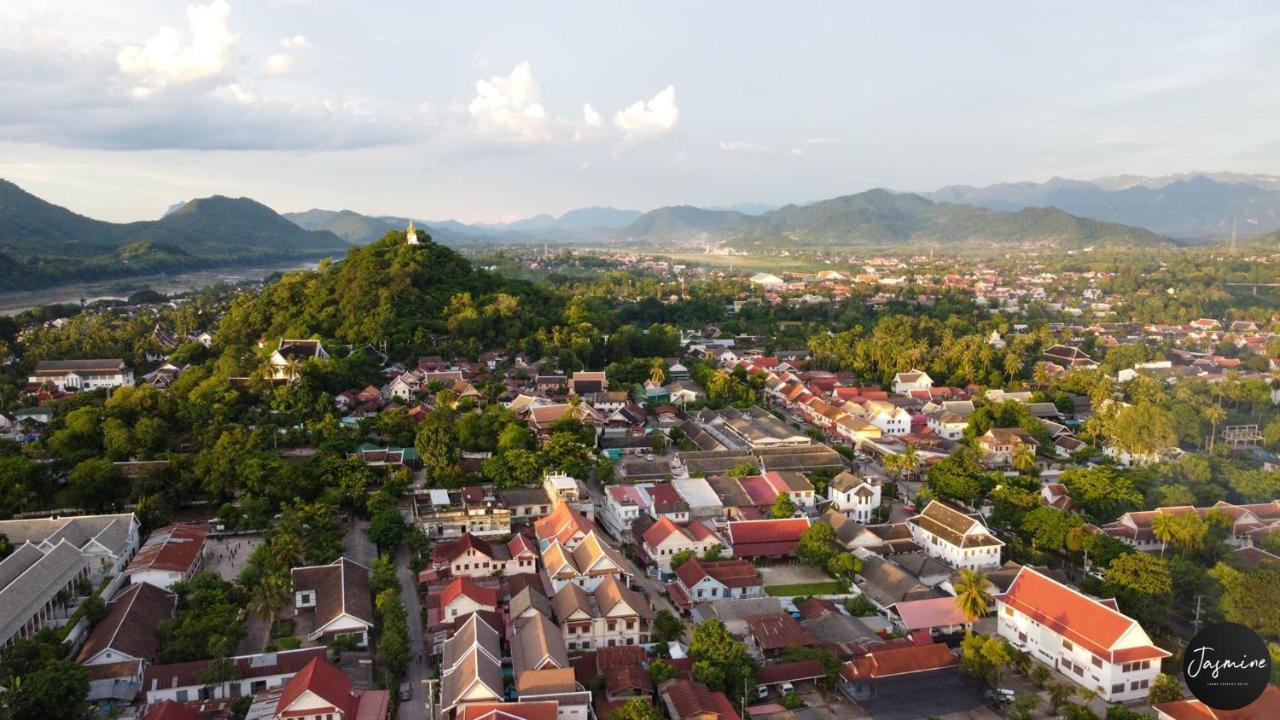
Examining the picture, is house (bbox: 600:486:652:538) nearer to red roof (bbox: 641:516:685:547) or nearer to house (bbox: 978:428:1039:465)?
red roof (bbox: 641:516:685:547)

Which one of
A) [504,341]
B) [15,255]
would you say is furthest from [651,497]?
[15,255]

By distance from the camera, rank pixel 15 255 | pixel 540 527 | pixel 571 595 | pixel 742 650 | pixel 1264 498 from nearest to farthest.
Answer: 1. pixel 742 650
2. pixel 571 595
3. pixel 540 527
4. pixel 1264 498
5. pixel 15 255

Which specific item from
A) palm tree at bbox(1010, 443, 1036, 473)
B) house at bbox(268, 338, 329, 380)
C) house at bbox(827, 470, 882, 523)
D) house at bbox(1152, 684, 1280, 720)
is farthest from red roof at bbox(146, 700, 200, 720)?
→ palm tree at bbox(1010, 443, 1036, 473)

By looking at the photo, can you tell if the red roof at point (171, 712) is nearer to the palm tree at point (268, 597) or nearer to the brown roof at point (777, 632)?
the palm tree at point (268, 597)

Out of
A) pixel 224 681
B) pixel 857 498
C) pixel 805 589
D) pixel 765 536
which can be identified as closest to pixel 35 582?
pixel 224 681

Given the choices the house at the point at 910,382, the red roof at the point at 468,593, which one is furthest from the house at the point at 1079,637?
the house at the point at 910,382

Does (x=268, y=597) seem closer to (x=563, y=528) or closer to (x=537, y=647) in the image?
(x=537, y=647)

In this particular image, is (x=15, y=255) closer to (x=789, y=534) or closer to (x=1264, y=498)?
(x=789, y=534)
